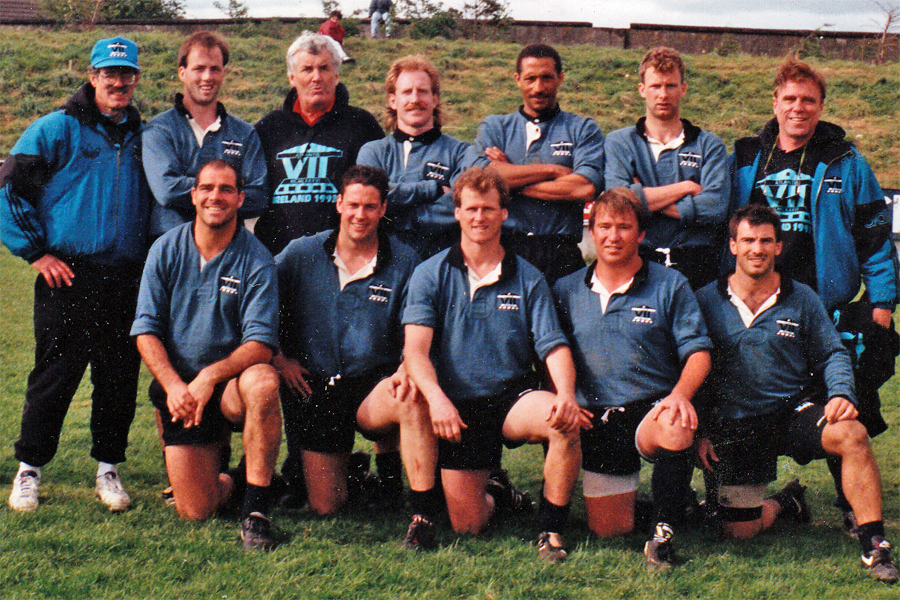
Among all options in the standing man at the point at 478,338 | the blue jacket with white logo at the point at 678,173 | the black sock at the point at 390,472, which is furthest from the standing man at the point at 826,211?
the black sock at the point at 390,472

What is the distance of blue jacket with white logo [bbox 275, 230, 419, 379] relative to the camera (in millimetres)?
4340

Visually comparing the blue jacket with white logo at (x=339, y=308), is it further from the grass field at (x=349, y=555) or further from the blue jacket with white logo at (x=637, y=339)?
the blue jacket with white logo at (x=637, y=339)

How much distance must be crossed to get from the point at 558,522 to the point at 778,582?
932mm

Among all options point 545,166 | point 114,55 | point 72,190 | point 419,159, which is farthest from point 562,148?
point 72,190

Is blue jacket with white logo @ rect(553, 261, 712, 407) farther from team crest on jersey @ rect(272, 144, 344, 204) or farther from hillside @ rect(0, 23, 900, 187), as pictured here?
hillside @ rect(0, 23, 900, 187)

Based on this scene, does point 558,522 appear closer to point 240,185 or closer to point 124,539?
point 124,539

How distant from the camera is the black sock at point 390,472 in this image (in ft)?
15.0

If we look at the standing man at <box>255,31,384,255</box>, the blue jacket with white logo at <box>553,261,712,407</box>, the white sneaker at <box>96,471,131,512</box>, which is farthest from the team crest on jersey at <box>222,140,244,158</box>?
the blue jacket with white logo at <box>553,261,712,407</box>

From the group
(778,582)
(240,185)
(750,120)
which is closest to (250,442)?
(240,185)

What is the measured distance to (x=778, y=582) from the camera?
144 inches

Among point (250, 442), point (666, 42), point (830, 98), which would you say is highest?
point (666, 42)

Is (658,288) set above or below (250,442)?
above

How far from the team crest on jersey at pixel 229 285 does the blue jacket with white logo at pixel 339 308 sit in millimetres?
296

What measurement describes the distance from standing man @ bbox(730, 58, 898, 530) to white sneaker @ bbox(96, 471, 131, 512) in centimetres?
343
